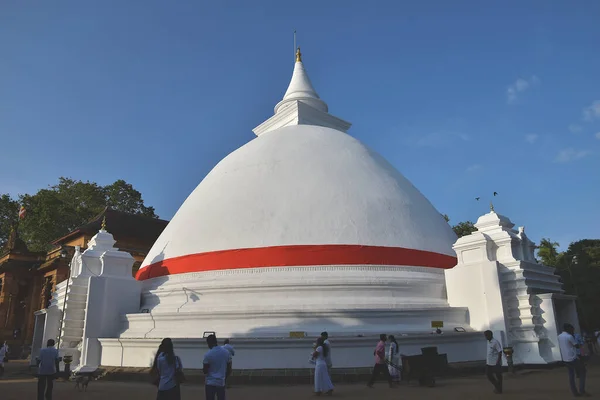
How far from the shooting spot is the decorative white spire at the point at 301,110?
19109 mm

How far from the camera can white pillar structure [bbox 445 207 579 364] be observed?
1164cm

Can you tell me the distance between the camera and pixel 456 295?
12.8 metres

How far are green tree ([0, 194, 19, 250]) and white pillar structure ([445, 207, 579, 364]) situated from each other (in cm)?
3250

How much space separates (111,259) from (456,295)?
9854 millimetres

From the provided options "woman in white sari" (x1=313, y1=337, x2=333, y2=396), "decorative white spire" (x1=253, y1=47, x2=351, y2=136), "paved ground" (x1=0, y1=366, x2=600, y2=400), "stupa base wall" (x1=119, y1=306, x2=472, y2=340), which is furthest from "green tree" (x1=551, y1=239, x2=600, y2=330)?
"woman in white sari" (x1=313, y1=337, x2=333, y2=396)

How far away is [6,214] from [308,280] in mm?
30834

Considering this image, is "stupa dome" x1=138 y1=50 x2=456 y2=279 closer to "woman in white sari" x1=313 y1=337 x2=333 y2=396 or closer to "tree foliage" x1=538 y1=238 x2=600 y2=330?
"woman in white sari" x1=313 y1=337 x2=333 y2=396

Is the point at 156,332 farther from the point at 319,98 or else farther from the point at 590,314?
the point at 590,314

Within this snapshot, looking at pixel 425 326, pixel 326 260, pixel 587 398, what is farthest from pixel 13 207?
pixel 587 398

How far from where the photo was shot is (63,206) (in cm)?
3384

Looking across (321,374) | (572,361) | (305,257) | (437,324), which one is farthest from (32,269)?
(572,361)

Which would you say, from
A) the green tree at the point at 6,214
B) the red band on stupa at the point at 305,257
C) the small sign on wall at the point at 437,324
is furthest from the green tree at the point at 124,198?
the small sign on wall at the point at 437,324

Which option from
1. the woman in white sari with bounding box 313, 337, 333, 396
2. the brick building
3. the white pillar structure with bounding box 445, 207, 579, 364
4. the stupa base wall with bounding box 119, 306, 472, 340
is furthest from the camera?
the brick building

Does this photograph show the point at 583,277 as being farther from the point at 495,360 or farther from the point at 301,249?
the point at 495,360
